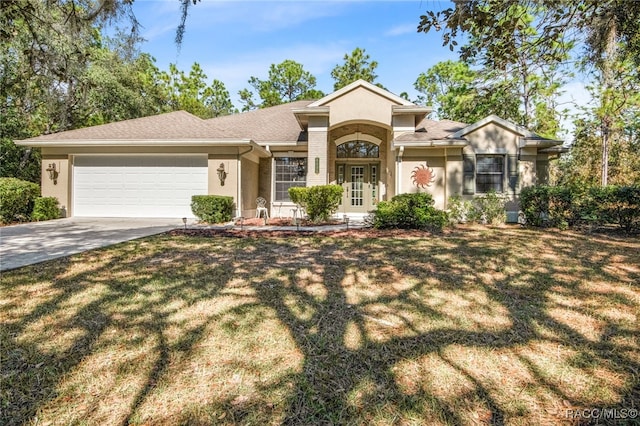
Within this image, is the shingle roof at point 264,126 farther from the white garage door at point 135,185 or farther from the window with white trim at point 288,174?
the white garage door at point 135,185

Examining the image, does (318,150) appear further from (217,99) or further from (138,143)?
(217,99)

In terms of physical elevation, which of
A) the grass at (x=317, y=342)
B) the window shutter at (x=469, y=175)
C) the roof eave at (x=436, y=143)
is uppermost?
the roof eave at (x=436, y=143)

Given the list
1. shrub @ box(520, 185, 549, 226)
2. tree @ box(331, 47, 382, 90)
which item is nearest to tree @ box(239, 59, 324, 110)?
tree @ box(331, 47, 382, 90)

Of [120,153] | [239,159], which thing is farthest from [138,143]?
[239,159]

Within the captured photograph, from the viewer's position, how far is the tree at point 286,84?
32906mm

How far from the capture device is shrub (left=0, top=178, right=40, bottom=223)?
35.5 feet

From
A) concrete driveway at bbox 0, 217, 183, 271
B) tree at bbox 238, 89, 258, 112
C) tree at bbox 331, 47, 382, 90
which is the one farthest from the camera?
tree at bbox 238, 89, 258, 112

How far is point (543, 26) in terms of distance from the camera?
532cm

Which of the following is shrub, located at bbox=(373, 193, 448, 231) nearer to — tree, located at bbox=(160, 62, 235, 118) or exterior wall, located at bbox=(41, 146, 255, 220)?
exterior wall, located at bbox=(41, 146, 255, 220)

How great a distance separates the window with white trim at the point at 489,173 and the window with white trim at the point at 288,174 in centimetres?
698

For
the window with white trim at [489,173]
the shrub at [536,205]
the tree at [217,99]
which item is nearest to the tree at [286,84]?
the tree at [217,99]

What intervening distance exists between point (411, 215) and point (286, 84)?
2842 cm

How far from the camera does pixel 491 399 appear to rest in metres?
2.13

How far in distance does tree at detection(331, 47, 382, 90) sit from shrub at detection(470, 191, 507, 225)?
22.6m
